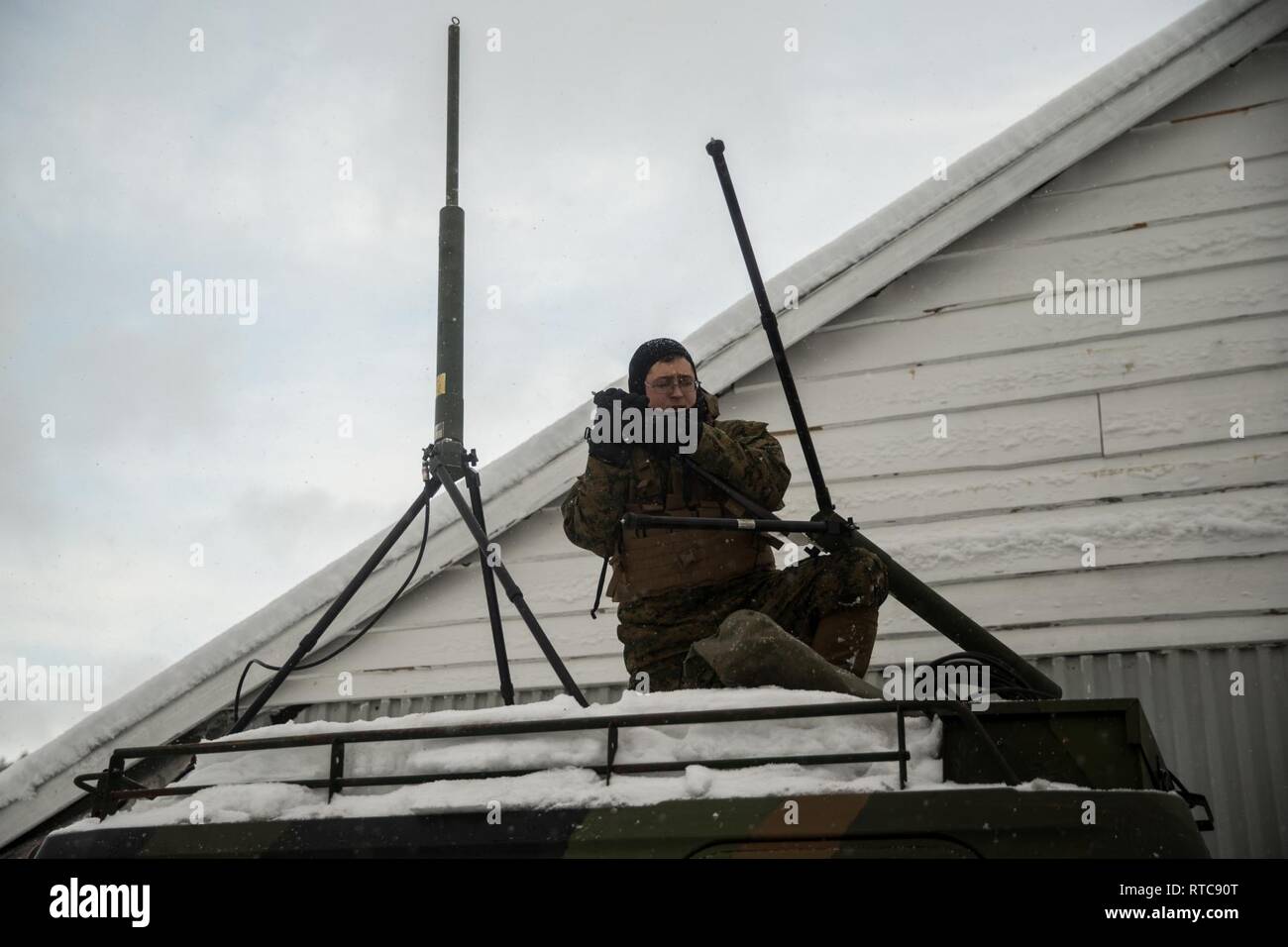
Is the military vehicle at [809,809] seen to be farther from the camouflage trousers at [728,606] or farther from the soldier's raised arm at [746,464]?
the soldier's raised arm at [746,464]

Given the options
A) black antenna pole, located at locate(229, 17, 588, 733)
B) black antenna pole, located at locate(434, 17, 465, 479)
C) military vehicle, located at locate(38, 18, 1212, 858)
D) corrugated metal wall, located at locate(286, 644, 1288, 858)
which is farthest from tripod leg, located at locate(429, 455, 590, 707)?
corrugated metal wall, located at locate(286, 644, 1288, 858)

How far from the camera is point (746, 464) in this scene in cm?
445

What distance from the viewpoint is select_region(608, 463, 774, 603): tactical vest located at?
445cm

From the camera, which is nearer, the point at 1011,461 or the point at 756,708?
the point at 756,708

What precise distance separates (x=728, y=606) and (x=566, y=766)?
1.48 m

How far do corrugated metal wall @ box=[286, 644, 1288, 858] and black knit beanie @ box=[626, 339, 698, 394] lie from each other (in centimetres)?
230

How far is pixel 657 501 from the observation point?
14.7ft

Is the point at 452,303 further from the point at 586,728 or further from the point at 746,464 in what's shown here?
the point at 586,728

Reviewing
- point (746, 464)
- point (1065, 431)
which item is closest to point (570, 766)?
point (746, 464)

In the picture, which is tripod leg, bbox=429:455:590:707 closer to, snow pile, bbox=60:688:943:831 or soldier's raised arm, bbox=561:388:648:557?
soldier's raised arm, bbox=561:388:648:557

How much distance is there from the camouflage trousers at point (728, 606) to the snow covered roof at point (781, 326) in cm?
209
